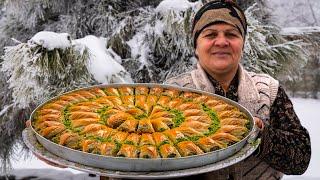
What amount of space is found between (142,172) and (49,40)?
1.39 meters

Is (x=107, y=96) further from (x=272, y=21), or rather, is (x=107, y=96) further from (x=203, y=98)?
(x=272, y=21)

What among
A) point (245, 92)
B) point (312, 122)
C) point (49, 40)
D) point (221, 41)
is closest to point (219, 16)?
point (221, 41)

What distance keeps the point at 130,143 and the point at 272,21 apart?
246 centimetres

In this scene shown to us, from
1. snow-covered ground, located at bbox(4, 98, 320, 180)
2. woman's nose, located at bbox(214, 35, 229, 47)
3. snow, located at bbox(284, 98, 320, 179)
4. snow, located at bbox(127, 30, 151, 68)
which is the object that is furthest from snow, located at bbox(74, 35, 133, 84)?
snow, located at bbox(284, 98, 320, 179)

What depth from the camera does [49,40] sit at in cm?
219

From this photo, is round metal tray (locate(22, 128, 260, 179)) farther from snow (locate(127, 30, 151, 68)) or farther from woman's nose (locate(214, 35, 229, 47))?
snow (locate(127, 30, 151, 68))

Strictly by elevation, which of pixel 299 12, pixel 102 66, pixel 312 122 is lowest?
pixel 312 122

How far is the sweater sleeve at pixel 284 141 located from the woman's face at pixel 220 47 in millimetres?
190

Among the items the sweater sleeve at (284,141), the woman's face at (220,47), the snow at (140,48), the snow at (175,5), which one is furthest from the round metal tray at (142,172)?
the snow at (140,48)

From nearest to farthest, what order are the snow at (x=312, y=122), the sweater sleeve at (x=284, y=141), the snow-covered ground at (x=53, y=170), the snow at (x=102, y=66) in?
1. the sweater sleeve at (x=284, y=141)
2. the snow at (x=102, y=66)
3. the snow-covered ground at (x=53, y=170)
4. the snow at (x=312, y=122)

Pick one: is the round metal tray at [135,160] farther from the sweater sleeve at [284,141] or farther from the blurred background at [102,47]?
the blurred background at [102,47]

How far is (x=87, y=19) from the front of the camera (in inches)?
120

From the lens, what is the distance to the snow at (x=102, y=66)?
2.36 metres

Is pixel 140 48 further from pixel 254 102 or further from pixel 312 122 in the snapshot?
pixel 312 122
